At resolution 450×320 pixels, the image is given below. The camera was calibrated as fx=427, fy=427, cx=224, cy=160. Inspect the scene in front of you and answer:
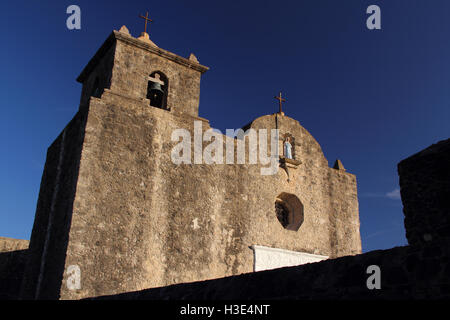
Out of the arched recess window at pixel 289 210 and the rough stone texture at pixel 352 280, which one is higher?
the arched recess window at pixel 289 210

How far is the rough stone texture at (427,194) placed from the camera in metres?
3.88

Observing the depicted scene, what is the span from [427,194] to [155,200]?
7470 millimetres

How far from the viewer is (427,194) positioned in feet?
13.1

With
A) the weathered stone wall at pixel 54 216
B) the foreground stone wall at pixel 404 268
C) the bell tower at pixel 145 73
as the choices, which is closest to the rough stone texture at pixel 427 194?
the foreground stone wall at pixel 404 268

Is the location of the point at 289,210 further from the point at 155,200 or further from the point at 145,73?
the point at 145,73

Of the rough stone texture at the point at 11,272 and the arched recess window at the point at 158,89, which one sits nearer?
the arched recess window at the point at 158,89

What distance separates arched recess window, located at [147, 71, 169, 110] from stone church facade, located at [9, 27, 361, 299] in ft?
0.13

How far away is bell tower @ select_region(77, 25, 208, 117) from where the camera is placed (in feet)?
38.9
